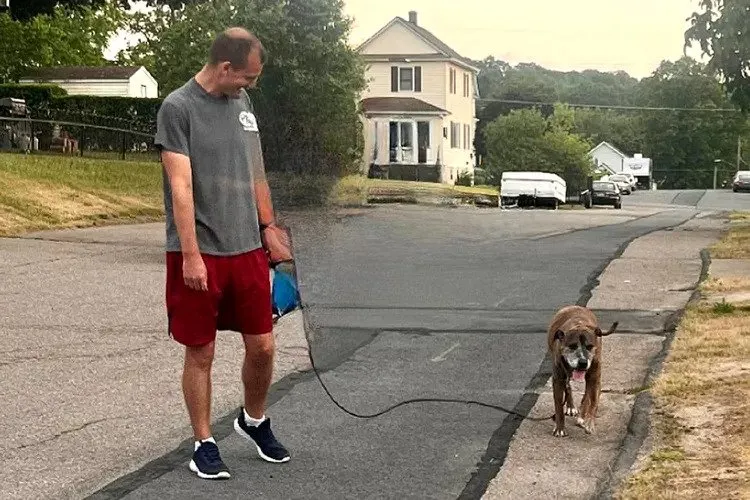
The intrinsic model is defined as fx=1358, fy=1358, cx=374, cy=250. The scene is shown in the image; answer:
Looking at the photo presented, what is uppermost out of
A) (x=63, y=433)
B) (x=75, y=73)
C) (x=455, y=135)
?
(x=75, y=73)

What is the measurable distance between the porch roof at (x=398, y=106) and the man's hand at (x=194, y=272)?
86 cm

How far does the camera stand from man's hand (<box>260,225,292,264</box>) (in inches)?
214

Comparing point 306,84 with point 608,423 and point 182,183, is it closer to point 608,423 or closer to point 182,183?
point 182,183

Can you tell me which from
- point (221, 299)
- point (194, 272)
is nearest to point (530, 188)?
point (221, 299)

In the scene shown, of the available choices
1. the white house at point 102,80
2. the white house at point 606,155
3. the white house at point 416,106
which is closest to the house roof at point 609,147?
the white house at point 606,155

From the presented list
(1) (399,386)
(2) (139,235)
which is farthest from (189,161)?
(2) (139,235)

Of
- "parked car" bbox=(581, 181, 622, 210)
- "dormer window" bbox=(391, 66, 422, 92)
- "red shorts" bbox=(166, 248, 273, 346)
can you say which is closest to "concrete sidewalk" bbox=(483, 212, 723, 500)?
"parked car" bbox=(581, 181, 622, 210)

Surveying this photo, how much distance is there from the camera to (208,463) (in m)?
5.56

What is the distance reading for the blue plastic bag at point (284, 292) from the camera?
18.3ft

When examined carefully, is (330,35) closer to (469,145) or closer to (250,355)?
(469,145)

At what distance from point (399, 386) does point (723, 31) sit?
3.71 metres

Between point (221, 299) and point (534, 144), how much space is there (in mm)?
1403

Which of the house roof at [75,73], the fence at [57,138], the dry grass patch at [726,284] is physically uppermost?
the house roof at [75,73]

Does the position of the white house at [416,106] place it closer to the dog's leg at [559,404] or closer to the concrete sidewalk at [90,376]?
the dog's leg at [559,404]
